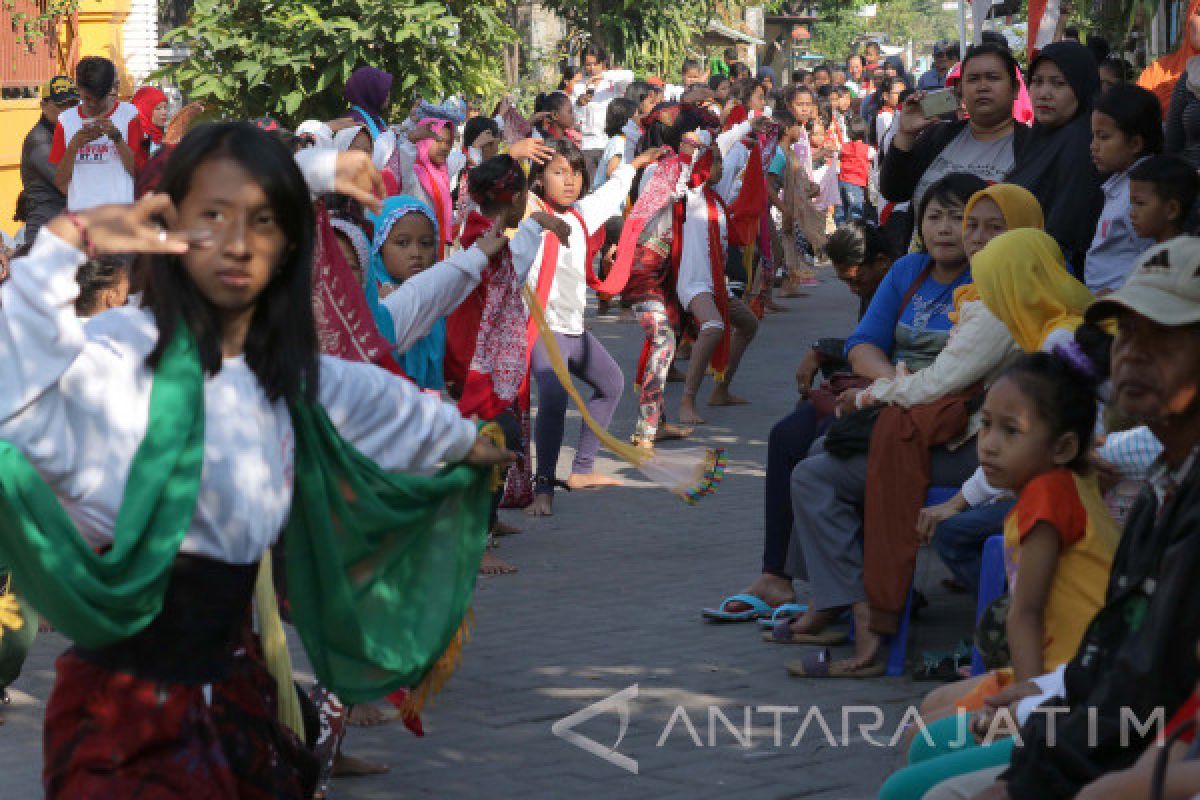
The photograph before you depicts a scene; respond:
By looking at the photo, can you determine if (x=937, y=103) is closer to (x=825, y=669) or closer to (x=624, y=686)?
(x=825, y=669)

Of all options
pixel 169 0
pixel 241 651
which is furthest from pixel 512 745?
pixel 169 0

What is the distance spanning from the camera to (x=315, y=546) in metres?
3.69

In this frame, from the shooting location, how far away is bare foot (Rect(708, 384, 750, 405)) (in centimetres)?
1252

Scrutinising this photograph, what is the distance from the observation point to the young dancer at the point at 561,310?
938cm

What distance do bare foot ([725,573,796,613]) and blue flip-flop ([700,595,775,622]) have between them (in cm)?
1

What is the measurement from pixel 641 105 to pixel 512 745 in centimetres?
1343

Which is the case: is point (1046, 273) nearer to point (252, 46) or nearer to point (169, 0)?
point (252, 46)

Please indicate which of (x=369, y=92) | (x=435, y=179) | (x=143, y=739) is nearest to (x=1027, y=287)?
(x=143, y=739)

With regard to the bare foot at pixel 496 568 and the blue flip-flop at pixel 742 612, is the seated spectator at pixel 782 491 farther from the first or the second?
the bare foot at pixel 496 568

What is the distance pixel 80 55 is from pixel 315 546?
1960 centimetres

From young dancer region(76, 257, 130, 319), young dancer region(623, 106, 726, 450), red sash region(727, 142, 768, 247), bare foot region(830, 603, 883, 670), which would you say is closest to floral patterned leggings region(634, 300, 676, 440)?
young dancer region(623, 106, 726, 450)

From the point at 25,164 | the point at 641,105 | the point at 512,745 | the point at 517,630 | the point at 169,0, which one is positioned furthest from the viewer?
the point at 169,0

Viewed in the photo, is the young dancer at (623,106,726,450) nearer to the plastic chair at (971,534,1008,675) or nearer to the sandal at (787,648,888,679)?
the sandal at (787,648,888,679)

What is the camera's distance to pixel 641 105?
1853 cm
